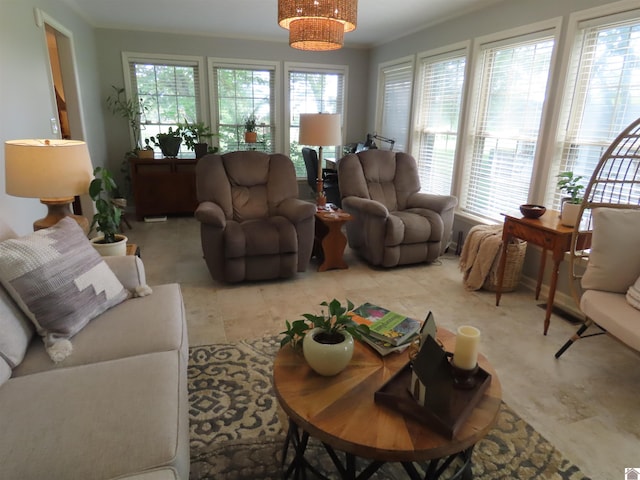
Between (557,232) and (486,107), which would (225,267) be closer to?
(557,232)

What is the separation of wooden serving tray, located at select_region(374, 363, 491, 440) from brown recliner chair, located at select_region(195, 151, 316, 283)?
2041 mm

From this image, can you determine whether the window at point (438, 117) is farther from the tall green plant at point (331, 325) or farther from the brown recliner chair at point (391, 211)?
the tall green plant at point (331, 325)

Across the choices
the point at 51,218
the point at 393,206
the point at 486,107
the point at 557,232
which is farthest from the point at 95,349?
the point at 486,107

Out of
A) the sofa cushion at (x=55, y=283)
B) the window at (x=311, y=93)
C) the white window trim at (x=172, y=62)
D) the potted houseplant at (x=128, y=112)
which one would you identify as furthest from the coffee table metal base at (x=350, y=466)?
the white window trim at (x=172, y=62)

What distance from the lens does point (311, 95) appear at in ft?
20.0

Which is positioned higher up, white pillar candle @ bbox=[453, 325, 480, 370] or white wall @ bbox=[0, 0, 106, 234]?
white wall @ bbox=[0, 0, 106, 234]

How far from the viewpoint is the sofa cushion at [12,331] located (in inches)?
53.6

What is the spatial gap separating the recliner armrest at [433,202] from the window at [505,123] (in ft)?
1.33

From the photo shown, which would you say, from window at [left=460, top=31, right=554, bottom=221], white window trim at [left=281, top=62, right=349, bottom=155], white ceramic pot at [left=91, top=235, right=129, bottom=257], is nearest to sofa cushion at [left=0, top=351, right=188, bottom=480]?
white ceramic pot at [left=91, top=235, right=129, bottom=257]

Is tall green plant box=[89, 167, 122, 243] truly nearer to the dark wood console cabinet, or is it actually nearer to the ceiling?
the ceiling

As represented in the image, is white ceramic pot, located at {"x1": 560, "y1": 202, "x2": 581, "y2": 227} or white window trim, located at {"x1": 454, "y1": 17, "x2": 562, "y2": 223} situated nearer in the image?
white ceramic pot, located at {"x1": 560, "y1": 202, "x2": 581, "y2": 227}

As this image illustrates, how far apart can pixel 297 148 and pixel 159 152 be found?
6.74 feet

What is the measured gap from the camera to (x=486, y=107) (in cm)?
385

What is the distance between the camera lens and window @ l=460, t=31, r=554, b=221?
10.8 feet
